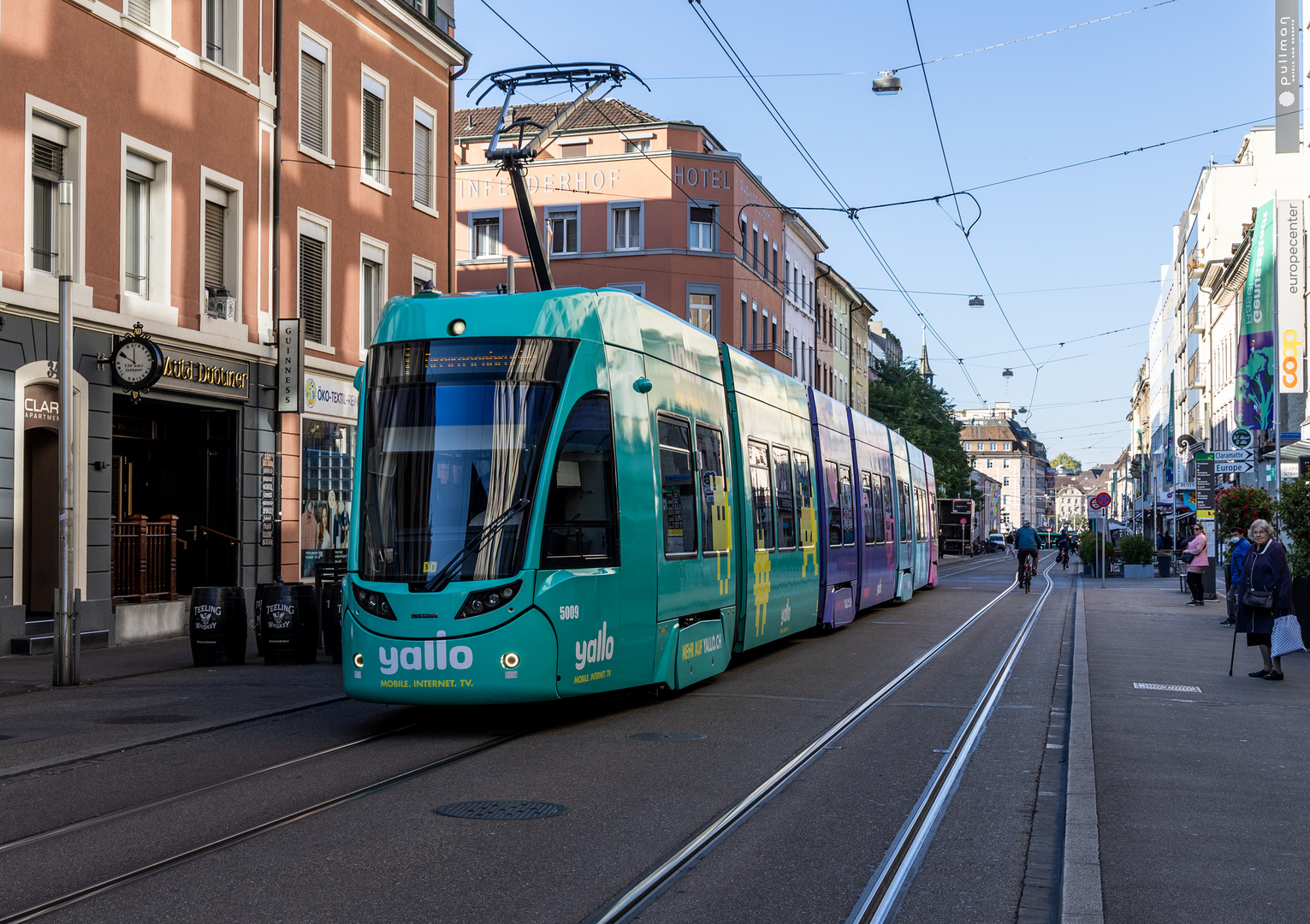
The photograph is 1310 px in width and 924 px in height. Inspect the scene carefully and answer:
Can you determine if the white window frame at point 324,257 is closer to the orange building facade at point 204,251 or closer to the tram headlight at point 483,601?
the orange building facade at point 204,251

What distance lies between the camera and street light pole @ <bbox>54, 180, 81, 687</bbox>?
13.9 metres

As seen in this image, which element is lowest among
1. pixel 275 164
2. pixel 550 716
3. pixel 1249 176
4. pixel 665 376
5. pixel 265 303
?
pixel 550 716

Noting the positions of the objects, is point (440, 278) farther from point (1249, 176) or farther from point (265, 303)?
point (1249, 176)

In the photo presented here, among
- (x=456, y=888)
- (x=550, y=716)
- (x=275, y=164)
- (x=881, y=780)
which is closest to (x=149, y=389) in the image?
(x=275, y=164)

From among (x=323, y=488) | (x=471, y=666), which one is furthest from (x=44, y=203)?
(x=471, y=666)

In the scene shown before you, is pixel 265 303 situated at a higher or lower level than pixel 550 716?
higher

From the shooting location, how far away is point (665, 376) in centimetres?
1245

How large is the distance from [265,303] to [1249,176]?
5920 cm

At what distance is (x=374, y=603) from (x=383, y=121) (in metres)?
19.2

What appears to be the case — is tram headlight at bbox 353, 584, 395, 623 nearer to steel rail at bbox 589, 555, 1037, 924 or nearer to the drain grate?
steel rail at bbox 589, 555, 1037, 924

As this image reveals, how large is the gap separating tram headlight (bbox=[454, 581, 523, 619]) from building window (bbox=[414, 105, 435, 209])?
66.7 ft

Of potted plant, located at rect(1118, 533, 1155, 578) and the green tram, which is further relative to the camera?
potted plant, located at rect(1118, 533, 1155, 578)

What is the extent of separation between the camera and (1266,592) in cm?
1466

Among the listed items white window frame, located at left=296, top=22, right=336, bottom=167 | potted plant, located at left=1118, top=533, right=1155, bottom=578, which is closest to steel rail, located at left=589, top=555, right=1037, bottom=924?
white window frame, located at left=296, top=22, right=336, bottom=167
